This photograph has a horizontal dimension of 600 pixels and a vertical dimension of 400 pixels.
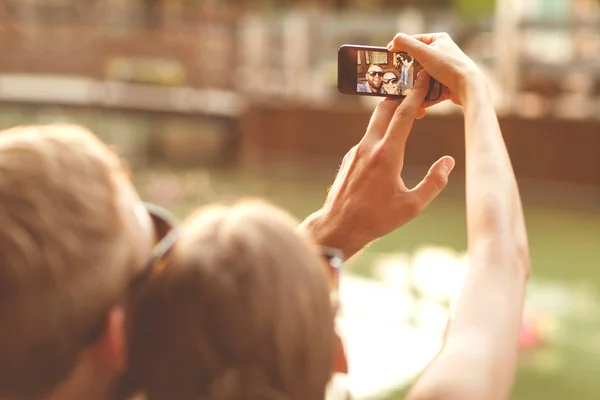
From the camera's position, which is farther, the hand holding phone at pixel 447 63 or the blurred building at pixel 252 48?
the blurred building at pixel 252 48

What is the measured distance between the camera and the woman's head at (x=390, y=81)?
0.84m

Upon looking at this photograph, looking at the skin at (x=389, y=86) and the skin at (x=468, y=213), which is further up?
the skin at (x=389, y=86)

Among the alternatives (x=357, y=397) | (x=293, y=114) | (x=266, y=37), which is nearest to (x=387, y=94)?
(x=357, y=397)

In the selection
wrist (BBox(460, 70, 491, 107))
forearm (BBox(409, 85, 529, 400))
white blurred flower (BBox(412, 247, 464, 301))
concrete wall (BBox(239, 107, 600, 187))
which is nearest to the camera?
forearm (BBox(409, 85, 529, 400))

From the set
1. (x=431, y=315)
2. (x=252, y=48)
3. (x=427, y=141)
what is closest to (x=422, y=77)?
(x=431, y=315)

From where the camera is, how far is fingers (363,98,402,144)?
81 cm

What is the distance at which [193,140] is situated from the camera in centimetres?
849

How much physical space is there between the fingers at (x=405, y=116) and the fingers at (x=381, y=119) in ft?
0.08

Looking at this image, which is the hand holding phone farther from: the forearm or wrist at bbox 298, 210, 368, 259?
wrist at bbox 298, 210, 368, 259

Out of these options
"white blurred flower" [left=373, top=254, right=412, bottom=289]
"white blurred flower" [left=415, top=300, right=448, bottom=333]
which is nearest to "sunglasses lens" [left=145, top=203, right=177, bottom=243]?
"white blurred flower" [left=415, top=300, right=448, bottom=333]

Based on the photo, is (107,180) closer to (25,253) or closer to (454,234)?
(25,253)

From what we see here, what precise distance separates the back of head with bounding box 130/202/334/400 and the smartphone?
1.13 ft

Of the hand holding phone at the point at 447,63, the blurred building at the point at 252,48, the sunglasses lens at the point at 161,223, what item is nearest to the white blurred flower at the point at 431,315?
the hand holding phone at the point at 447,63

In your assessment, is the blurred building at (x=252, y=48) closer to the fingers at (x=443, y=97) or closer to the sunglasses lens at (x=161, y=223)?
the fingers at (x=443, y=97)
